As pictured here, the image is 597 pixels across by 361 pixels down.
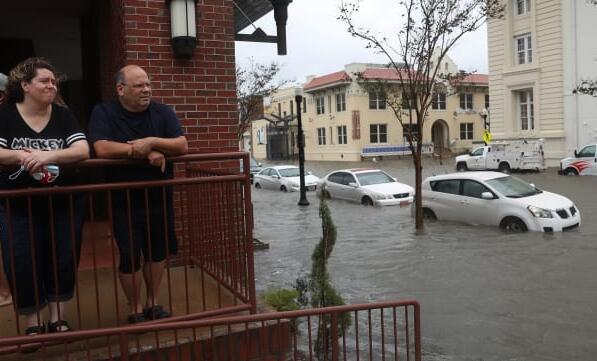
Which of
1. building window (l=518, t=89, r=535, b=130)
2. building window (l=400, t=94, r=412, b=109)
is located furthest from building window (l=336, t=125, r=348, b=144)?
building window (l=400, t=94, r=412, b=109)

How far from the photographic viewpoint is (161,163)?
3.37m

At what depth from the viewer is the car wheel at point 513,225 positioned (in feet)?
39.0

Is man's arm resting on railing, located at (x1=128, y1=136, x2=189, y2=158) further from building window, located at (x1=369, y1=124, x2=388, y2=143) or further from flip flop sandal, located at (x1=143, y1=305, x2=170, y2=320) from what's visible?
building window, located at (x1=369, y1=124, x2=388, y2=143)

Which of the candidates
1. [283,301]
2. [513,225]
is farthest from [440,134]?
[283,301]

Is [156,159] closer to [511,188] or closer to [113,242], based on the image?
[113,242]

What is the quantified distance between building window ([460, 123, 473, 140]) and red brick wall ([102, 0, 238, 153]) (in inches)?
2135

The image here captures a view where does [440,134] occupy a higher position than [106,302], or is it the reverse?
[440,134]

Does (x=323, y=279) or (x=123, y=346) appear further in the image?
(x=323, y=279)

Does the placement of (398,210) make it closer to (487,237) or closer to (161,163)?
(487,237)

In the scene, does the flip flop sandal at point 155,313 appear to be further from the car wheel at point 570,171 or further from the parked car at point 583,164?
the car wheel at point 570,171

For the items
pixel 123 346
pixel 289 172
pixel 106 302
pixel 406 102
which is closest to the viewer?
pixel 123 346

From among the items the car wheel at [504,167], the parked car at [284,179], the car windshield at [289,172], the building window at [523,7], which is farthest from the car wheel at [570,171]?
the car windshield at [289,172]

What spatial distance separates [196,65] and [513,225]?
8.92 meters

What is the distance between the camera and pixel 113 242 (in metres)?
3.45
